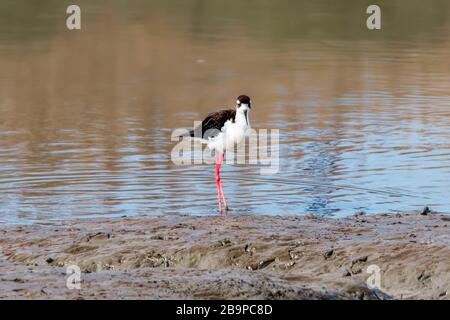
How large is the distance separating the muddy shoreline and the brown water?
1.15 meters

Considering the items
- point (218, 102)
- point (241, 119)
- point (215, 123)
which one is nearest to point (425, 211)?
point (241, 119)

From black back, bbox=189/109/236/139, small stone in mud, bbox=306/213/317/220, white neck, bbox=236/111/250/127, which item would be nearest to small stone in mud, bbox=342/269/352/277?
small stone in mud, bbox=306/213/317/220

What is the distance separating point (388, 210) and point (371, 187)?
4.25 feet

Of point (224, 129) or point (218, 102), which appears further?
point (218, 102)

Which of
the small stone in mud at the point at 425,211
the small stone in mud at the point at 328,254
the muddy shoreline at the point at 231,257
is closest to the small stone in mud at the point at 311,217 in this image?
the muddy shoreline at the point at 231,257

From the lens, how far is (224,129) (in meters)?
12.9

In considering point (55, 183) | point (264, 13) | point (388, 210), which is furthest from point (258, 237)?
point (264, 13)

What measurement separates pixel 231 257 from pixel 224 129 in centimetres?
333

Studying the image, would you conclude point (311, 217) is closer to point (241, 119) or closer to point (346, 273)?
point (241, 119)

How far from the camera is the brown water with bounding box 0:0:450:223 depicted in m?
13.2

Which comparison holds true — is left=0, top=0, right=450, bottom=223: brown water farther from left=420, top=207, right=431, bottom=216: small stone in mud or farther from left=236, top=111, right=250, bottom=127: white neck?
left=236, top=111, right=250, bottom=127: white neck

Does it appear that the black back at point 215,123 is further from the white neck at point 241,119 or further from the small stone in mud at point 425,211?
the small stone in mud at point 425,211

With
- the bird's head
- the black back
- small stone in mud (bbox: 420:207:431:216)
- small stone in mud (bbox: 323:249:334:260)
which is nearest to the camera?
small stone in mud (bbox: 323:249:334:260)

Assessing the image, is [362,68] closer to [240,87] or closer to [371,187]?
[240,87]
